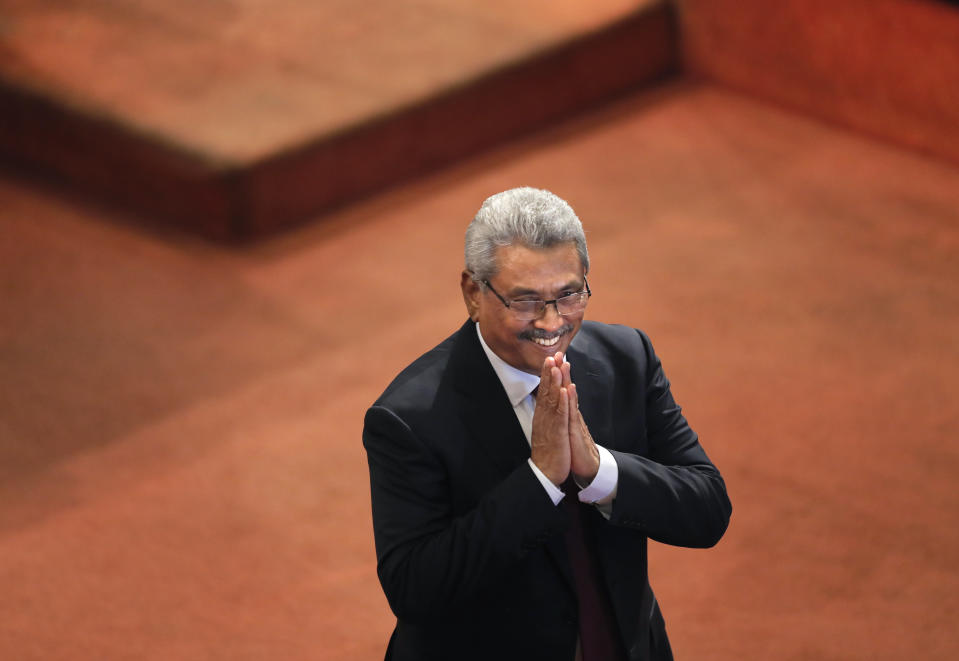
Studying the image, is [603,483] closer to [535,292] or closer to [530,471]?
[530,471]

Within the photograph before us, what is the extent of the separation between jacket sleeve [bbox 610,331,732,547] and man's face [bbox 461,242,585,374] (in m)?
0.20

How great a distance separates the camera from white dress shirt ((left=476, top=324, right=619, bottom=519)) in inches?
81.4

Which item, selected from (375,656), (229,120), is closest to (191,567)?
(375,656)

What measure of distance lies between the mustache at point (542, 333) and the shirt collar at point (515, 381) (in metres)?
0.09

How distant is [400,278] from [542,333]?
3043 millimetres

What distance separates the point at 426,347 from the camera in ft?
15.3

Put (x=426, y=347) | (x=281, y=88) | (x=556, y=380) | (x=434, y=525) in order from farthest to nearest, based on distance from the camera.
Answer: (x=281, y=88), (x=426, y=347), (x=434, y=525), (x=556, y=380)

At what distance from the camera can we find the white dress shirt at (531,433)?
2068mm

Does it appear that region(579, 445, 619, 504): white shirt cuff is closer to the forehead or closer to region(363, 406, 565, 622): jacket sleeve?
region(363, 406, 565, 622): jacket sleeve

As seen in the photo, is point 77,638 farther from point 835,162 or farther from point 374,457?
point 835,162

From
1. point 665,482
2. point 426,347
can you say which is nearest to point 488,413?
point 665,482

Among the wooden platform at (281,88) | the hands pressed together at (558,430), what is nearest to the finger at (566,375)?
the hands pressed together at (558,430)

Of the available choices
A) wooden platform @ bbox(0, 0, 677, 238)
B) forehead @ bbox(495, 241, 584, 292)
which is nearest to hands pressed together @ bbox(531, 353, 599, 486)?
forehead @ bbox(495, 241, 584, 292)

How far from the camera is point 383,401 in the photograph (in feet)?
7.09
